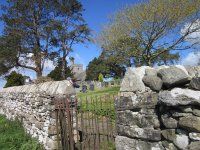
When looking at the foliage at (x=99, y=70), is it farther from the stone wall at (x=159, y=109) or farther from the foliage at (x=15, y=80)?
the stone wall at (x=159, y=109)

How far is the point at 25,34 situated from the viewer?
3092 centimetres

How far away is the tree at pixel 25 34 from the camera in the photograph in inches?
1189

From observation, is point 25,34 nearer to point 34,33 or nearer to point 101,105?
point 34,33

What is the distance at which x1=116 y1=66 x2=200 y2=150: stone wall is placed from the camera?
2.74 m

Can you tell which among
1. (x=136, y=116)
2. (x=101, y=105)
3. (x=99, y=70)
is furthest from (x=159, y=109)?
(x=99, y=70)

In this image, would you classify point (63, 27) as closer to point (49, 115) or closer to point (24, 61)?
point (24, 61)

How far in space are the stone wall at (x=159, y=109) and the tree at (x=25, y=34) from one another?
2695 cm

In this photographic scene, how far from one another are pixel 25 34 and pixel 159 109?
1165 inches

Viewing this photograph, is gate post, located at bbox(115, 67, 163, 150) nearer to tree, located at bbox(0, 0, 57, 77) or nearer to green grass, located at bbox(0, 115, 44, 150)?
green grass, located at bbox(0, 115, 44, 150)

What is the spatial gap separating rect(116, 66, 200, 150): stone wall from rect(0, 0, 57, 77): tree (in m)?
27.0

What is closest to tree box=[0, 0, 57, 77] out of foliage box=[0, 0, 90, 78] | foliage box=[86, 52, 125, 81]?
foliage box=[0, 0, 90, 78]

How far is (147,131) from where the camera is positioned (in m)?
3.30

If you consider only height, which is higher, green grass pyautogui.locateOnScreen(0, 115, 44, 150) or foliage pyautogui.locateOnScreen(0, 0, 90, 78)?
foliage pyautogui.locateOnScreen(0, 0, 90, 78)

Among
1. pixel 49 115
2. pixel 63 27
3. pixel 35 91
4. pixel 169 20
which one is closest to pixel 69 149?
pixel 49 115
